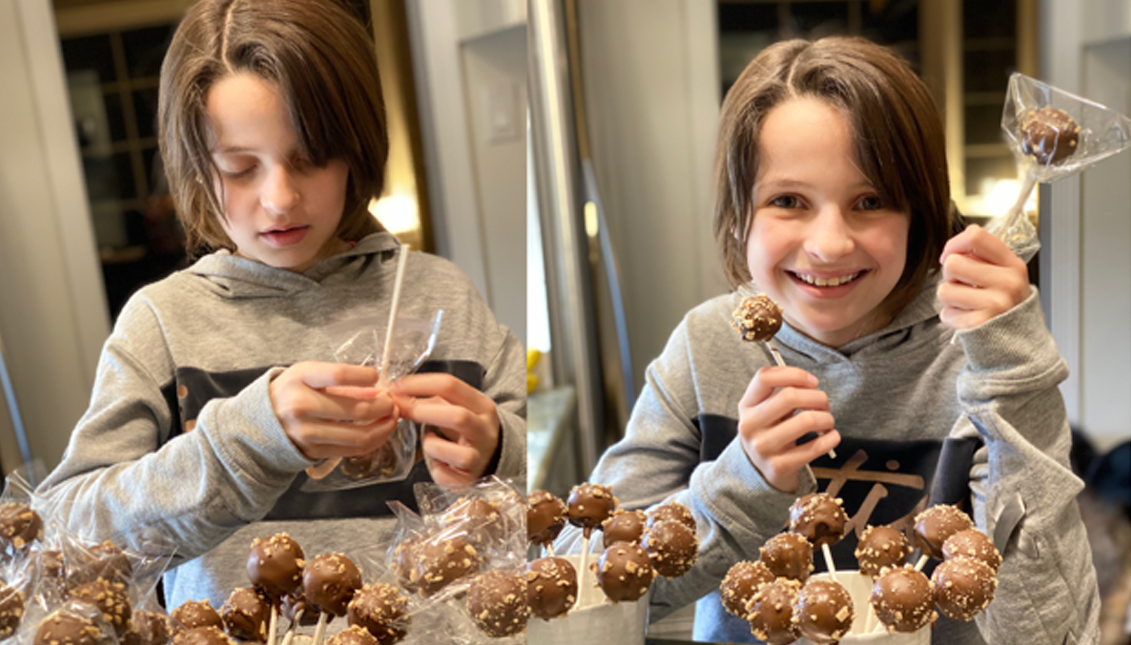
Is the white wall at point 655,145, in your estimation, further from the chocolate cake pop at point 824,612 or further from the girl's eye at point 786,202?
the chocolate cake pop at point 824,612

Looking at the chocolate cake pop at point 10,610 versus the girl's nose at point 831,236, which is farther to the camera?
the girl's nose at point 831,236

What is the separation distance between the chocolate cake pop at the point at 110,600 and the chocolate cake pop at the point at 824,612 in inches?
18.5

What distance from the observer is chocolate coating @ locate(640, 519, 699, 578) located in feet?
2.39

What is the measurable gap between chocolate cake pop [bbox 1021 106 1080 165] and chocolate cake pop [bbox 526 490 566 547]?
1.59 ft

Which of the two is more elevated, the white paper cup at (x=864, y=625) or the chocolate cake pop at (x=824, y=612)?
the chocolate cake pop at (x=824, y=612)

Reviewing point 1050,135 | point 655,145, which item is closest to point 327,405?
point 655,145

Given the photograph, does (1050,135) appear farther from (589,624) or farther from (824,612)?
(589,624)

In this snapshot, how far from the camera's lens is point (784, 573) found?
0.70 metres

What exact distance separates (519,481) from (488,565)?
8 cm

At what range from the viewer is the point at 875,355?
78 centimetres

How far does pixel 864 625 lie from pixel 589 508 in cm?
23

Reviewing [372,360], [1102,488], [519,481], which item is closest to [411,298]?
[372,360]

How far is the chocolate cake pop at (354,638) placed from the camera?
63cm

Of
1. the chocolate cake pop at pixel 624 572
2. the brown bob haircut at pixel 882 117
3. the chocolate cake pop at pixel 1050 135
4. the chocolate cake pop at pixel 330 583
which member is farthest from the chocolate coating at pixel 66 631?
the chocolate cake pop at pixel 1050 135
